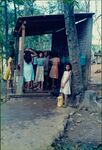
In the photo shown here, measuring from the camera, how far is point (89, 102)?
10.7m

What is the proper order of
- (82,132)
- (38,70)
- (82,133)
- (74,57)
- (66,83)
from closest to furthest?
1. (82,133)
2. (82,132)
3. (66,83)
4. (74,57)
5. (38,70)

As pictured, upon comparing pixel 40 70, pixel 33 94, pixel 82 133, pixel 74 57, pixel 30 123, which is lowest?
pixel 82 133

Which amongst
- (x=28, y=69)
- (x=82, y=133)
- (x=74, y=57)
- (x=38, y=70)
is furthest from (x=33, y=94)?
(x=82, y=133)

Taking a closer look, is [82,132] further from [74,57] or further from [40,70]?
[40,70]

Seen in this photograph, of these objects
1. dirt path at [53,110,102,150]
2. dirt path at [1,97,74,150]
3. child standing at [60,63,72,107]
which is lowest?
dirt path at [53,110,102,150]

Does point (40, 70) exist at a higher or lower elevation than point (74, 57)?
lower

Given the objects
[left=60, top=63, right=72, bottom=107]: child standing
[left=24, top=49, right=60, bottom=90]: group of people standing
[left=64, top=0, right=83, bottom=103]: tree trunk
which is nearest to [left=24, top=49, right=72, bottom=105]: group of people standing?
[left=24, top=49, right=60, bottom=90]: group of people standing

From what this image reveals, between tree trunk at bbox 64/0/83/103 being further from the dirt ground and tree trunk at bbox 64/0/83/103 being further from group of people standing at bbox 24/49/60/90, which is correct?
group of people standing at bbox 24/49/60/90

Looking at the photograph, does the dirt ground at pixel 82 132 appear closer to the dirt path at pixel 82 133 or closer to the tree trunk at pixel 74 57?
the dirt path at pixel 82 133

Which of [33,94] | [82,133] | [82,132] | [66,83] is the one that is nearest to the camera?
[82,133]

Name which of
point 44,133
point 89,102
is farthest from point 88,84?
point 44,133

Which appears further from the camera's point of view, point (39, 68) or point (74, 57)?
point (39, 68)

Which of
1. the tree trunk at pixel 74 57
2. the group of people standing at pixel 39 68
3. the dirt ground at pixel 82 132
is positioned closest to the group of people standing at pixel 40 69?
the group of people standing at pixel 39 68

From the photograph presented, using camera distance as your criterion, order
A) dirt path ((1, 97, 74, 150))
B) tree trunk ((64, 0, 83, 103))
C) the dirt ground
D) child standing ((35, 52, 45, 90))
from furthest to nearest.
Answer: child standing ((35, 52, 45, 90))
tree trunk ((64, 0, 83, 103))
the dirt ground
dirt path ((1, 97, 74, 150))
